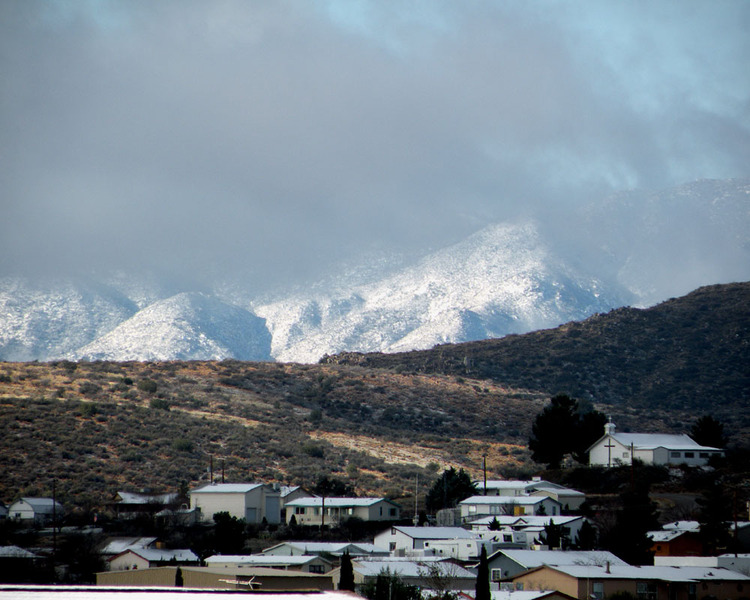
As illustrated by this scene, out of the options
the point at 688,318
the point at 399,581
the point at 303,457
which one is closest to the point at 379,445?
the point at 303,457

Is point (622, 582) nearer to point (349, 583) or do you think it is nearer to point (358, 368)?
point (349, 583)

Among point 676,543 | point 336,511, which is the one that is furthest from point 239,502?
point 676,543

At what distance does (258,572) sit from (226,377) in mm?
80450

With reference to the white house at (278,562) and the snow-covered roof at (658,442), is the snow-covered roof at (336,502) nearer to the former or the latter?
the white house at (278,562)

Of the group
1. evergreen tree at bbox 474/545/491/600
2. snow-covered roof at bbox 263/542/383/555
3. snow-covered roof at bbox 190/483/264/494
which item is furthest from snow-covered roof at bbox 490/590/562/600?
snow-covered roof at bbox 190/483/264/494

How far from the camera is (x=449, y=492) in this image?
8388cm

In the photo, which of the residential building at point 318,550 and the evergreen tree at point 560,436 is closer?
the residential building at point 318,550

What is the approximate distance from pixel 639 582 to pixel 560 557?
5951mm

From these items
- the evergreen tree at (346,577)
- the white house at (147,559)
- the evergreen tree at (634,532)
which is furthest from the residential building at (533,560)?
the white house at (147,559)

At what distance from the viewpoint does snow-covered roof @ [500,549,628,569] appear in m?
58.7

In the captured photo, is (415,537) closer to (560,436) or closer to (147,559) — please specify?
(147,559)

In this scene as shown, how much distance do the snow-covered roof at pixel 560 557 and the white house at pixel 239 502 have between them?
20734mm

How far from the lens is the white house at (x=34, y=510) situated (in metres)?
72.7

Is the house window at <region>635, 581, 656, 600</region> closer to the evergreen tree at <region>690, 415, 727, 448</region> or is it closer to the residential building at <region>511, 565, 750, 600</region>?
the residential building at <region>511, 565, 750, 600</region>
